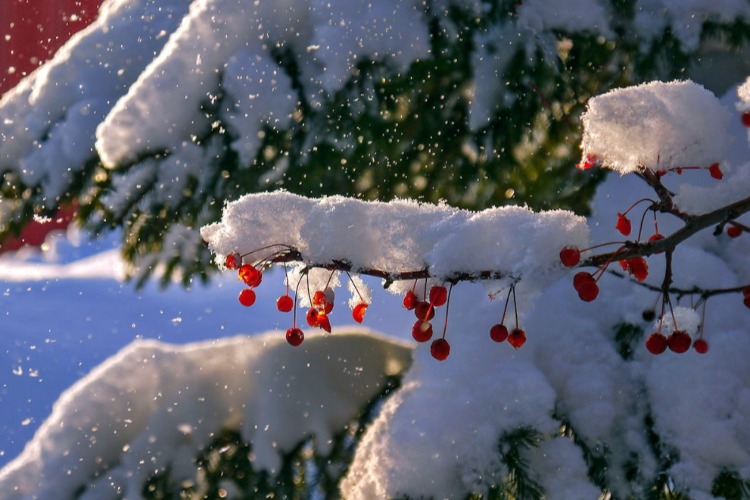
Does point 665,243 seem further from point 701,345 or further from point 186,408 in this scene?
point 186,408

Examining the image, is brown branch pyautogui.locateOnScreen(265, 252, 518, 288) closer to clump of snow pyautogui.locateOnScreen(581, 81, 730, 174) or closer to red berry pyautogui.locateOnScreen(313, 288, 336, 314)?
red berry pyautogui.locateOnScreen(313, 288, 336, 314)

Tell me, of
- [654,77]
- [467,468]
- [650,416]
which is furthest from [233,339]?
[654,77]

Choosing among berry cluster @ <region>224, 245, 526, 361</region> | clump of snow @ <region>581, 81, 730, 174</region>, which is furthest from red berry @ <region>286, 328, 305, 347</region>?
clump of snow @ <region>581, 81, 730, 174</region>

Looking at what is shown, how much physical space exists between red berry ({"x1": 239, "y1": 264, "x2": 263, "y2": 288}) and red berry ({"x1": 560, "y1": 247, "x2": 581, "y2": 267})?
1.56 ft

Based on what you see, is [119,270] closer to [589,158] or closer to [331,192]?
[331,192]

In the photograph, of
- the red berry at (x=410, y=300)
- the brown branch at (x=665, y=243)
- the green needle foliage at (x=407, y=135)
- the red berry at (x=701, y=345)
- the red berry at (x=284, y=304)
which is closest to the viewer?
the brown branch at (x=665, y=243)

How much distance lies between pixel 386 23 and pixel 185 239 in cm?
105

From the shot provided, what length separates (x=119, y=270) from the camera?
253cm

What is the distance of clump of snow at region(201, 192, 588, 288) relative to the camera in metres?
0.99

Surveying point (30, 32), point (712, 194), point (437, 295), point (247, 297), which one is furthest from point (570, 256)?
point (30, 32)

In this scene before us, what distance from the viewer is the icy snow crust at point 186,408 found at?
6.67 ft

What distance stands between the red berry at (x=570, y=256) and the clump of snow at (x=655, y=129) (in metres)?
0.24

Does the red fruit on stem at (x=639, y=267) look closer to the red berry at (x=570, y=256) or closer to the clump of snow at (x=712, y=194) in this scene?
the red berry at (x=570, y=256)

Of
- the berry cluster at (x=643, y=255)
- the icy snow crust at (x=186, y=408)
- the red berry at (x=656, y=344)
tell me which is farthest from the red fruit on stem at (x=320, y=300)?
the icy snow crust at (x=186, y=408)
